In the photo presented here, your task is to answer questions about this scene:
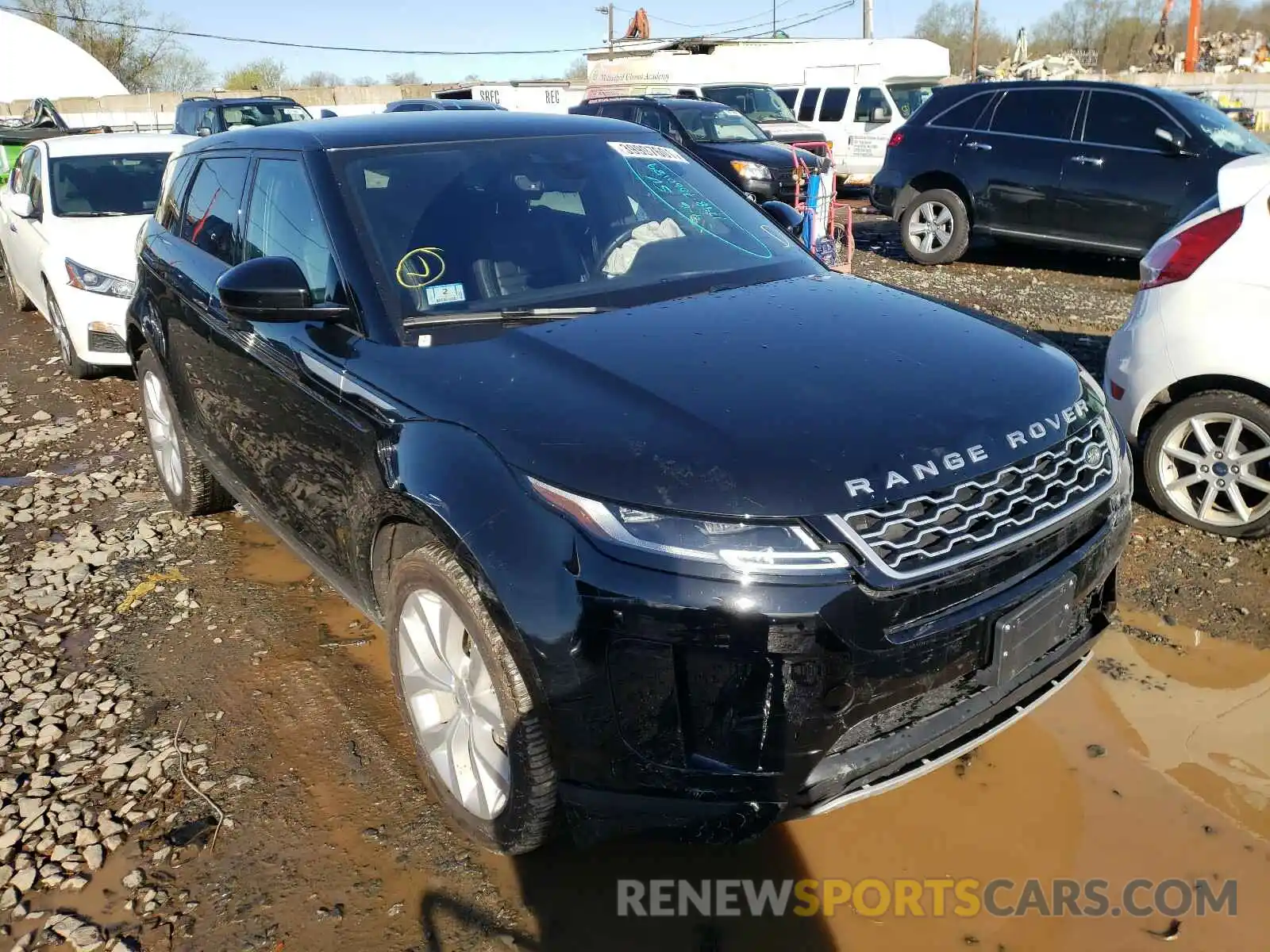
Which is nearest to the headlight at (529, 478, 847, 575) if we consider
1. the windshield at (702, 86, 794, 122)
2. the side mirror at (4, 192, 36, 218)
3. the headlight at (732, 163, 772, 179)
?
the side mirror at (4, 192, 36, 218)

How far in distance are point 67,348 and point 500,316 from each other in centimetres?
587

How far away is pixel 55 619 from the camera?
404cm

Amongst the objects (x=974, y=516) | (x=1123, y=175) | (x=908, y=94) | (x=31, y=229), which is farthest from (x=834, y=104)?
(x=974, y=516)

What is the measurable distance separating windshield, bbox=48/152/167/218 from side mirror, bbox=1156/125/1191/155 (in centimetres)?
862

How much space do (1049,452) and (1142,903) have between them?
1.14m

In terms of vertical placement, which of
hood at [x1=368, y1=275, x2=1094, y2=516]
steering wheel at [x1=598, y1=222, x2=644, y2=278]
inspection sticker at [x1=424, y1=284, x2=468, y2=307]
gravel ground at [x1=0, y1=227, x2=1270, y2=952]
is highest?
steering wheel at [x1=598, y1=222, x2=644, y2=278]

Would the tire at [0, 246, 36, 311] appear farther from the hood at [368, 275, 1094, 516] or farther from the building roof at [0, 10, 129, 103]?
the building roof at [0, 10, 129, 103]

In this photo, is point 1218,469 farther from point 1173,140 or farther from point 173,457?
point 1173,140

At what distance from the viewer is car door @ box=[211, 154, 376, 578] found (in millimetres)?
2852

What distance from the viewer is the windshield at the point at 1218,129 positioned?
865 cm

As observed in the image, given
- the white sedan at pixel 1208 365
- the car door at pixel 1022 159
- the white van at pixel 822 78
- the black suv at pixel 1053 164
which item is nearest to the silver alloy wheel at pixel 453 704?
the white sedan at pixel 1208 365

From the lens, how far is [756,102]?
16.9 metres

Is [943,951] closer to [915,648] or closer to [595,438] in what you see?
[915,648]

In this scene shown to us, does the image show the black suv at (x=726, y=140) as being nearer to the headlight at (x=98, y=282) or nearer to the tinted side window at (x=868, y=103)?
the tinted side window at (x=868, y=103)
